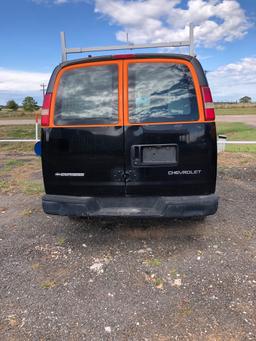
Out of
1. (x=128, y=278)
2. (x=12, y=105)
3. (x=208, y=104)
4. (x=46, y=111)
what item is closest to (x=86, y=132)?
(x=46, y=111)

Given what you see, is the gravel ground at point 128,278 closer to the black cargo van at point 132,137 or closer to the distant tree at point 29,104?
the black cargo van at point 132,137

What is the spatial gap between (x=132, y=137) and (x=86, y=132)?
48cm

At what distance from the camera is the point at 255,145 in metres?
12.1

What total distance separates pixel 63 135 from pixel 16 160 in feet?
22.4

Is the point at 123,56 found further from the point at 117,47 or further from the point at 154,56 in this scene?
the point at 117,47

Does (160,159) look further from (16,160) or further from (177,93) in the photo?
(16,160)

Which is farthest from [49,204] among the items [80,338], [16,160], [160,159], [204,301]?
[16,160]

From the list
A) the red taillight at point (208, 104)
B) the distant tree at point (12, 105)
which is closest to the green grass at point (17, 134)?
the red taillight at point (208, 104)

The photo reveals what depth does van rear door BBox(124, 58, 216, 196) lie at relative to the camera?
11.2 ft

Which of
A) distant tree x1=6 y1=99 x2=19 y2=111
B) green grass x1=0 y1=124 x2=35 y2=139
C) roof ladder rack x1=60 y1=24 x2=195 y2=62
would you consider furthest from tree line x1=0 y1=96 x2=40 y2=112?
roof ladder rack x1=60 y1=24 x2=195 y2=62

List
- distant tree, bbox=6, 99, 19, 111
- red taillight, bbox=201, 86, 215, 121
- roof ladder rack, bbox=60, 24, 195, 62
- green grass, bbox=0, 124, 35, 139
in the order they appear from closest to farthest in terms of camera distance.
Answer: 1. red taillight, bbox=201, 86, 215, 121
2. roof ladder rack, bbox=60, 24, 195, 62
3. green grass, bbox=0, 124, 35, 139
4. distant tree, bbox=6, 99, 19, 111

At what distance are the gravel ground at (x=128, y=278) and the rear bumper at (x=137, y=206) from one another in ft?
1.65

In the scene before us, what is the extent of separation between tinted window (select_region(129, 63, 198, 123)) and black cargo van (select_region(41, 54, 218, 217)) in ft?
0.03

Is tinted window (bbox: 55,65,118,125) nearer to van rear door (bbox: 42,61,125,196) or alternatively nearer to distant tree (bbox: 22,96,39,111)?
van rear door (bbox: 42,61,125,196)
